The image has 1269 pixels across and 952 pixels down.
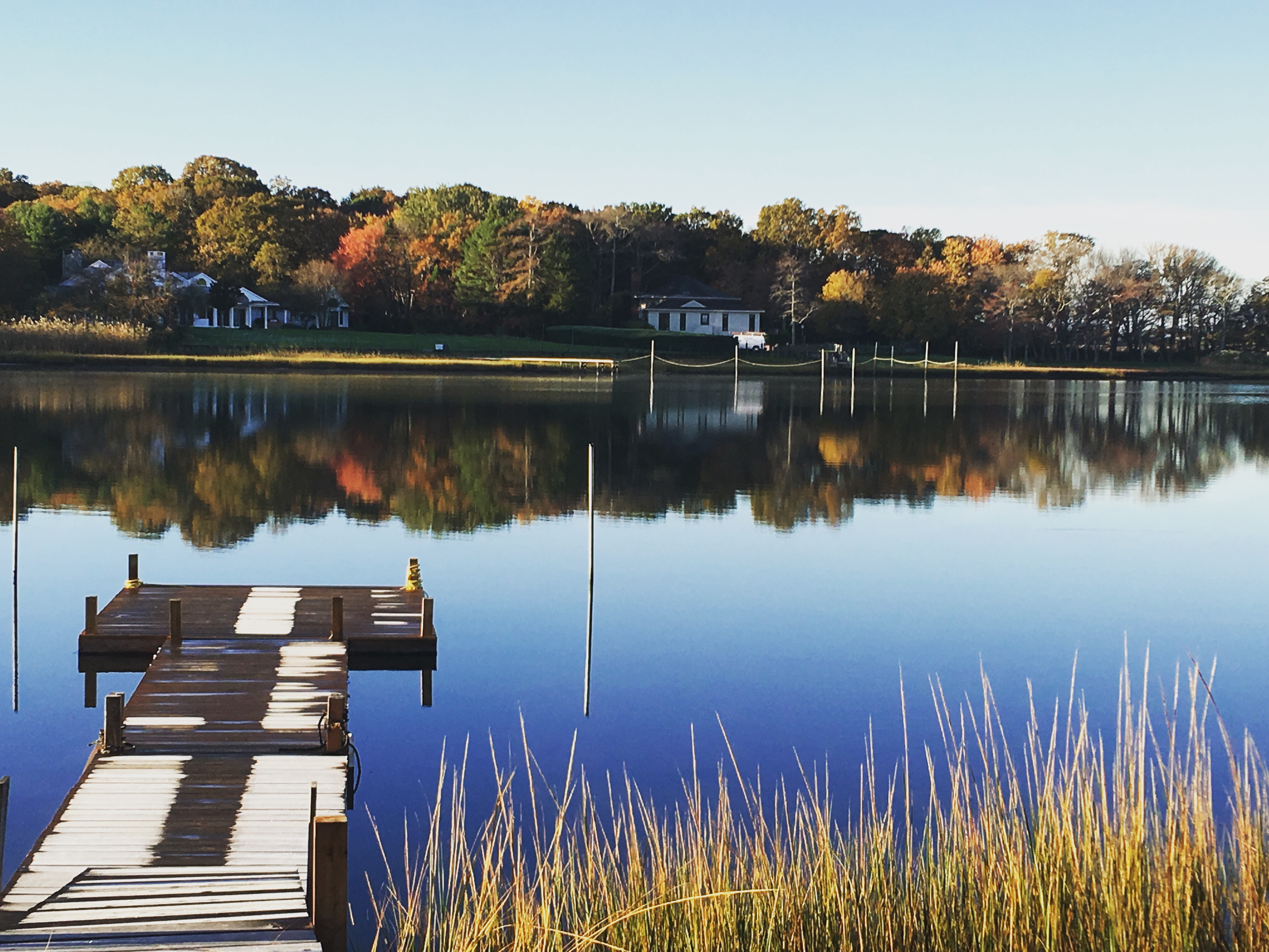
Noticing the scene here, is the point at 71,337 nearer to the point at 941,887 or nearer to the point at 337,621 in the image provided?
the point at 337,621

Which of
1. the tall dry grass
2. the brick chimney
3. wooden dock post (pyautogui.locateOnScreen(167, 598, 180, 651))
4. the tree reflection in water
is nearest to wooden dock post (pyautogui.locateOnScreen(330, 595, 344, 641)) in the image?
wooden dock post (pyautogui.locateOnScreen(167, 598, 180, 651))

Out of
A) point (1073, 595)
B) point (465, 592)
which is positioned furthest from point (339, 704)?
point (1073, 595)

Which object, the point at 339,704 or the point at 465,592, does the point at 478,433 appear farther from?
the point at 339,704

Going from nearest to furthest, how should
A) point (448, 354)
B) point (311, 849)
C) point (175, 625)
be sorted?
point (311, 849), point (175, 625), point (448, 354)

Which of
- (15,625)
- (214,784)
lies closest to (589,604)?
(15,625)

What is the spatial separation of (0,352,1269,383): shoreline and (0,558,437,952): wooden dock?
52.4 meters

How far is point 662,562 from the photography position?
19031 millimetres

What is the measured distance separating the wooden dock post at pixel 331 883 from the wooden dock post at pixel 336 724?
2804 mm

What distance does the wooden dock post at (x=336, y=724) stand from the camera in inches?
359

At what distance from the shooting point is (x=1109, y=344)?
94.4m

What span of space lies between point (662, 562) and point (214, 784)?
1111 cm

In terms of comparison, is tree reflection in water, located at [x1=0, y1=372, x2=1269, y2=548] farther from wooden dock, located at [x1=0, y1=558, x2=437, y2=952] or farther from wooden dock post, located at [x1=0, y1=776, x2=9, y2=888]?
wooden dock post, located at [x1=0, y1=776, x2=9, y2=888]

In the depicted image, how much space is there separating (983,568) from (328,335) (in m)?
62.7

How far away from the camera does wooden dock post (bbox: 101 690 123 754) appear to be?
347 inches
